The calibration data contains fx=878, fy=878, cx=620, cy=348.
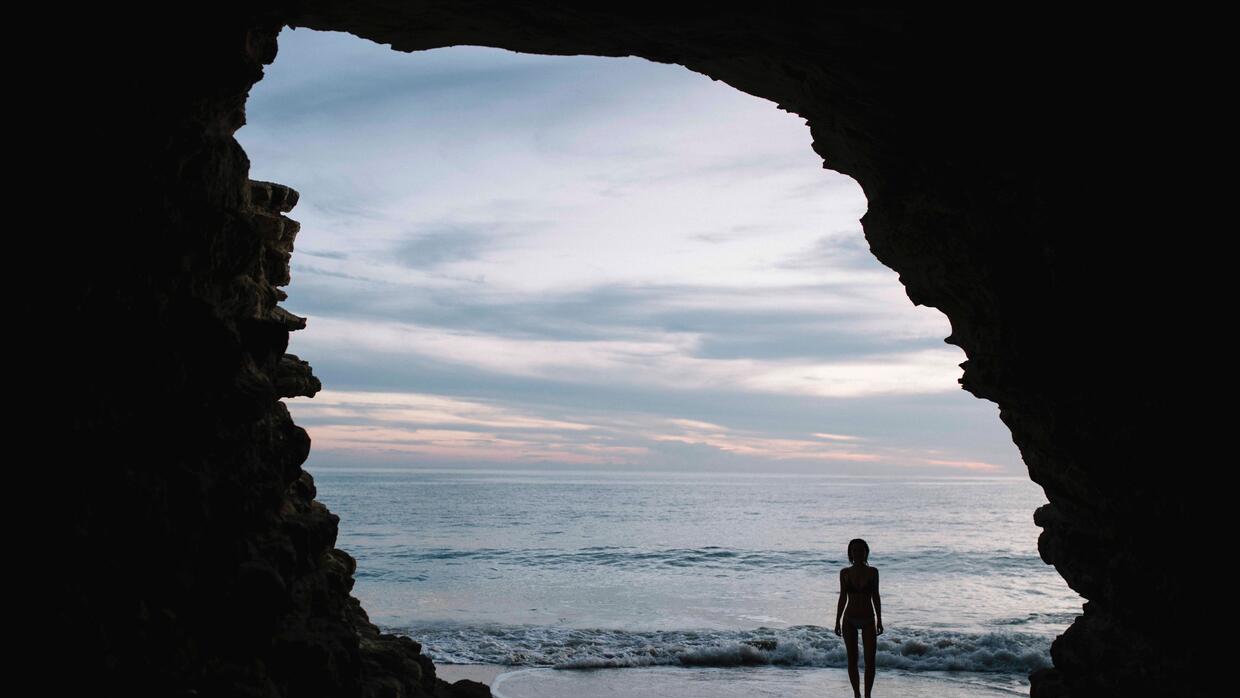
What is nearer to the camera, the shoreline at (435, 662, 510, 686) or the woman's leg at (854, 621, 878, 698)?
the woman's leg at (854, 621, 878, 698)

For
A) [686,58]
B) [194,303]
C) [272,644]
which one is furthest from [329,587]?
[686,58]

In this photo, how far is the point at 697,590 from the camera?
73.8 ft

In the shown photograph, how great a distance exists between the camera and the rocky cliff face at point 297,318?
4.82 meters

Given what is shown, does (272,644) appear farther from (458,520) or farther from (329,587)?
(458,520)

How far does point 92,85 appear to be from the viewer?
4.76 metres

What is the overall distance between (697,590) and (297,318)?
694 inches

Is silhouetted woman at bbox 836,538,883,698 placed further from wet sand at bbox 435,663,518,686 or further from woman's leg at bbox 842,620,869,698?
wet sand at bbox 435,663,518,686

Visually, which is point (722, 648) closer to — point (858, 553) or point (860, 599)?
point (860, 599)

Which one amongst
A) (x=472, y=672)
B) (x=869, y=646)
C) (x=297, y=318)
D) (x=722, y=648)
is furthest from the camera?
(x=722, y=648)

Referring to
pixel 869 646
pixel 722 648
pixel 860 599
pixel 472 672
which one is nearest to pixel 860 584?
pixel 860 599

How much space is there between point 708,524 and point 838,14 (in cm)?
4022

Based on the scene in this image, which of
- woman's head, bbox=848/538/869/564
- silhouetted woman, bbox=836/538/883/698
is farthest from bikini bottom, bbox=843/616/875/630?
woman's head, bbox=848/538/869/564

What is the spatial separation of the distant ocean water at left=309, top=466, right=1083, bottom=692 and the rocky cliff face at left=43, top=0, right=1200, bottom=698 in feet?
24.4

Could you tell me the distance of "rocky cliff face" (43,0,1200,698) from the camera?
4816 mm
